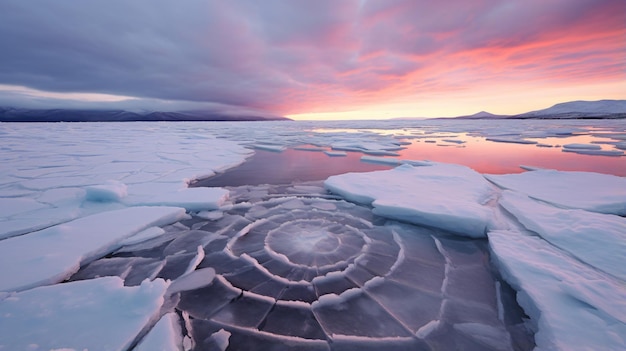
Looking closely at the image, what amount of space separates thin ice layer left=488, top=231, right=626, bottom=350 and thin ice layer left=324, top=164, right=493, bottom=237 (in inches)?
20.7

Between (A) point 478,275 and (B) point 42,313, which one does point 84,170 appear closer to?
(B) point 42,313

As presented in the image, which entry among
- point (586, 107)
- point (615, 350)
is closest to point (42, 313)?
point (615, 350)

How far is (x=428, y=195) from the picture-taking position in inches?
127

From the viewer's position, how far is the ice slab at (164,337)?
3.83ft

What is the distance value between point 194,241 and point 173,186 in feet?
6.08

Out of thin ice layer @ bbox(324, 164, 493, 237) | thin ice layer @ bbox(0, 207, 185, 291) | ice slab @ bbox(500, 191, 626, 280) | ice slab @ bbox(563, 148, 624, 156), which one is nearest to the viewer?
thin ice layer @ bbox(0, 207, 185, 291)

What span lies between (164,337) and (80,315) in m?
0.52

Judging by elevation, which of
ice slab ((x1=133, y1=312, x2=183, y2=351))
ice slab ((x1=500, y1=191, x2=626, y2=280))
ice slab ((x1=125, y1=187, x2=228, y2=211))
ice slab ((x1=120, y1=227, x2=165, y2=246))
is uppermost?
ice slab ((x1=500, y1=191, x2=626, y2=280))

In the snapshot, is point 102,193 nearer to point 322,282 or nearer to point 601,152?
point 322,282

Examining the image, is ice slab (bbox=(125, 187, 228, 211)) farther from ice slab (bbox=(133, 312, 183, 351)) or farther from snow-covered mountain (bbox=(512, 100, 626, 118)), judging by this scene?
snow-covered mountain (bbox=(512, 100, 626, 118))

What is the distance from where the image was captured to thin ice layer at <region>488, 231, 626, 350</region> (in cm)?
122

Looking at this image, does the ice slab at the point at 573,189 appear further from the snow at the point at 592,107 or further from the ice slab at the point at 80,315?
the snow at the point at 592,107

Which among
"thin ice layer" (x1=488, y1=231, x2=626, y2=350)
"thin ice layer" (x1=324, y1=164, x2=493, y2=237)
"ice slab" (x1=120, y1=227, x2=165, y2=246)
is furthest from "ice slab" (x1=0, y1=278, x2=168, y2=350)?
"thin ice layer" (x1=324, y1=164, x2=493, y2=237)

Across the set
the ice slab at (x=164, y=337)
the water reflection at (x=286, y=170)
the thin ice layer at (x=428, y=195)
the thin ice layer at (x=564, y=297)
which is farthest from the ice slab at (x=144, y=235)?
the thin ice layer at (x=564, y=297)
